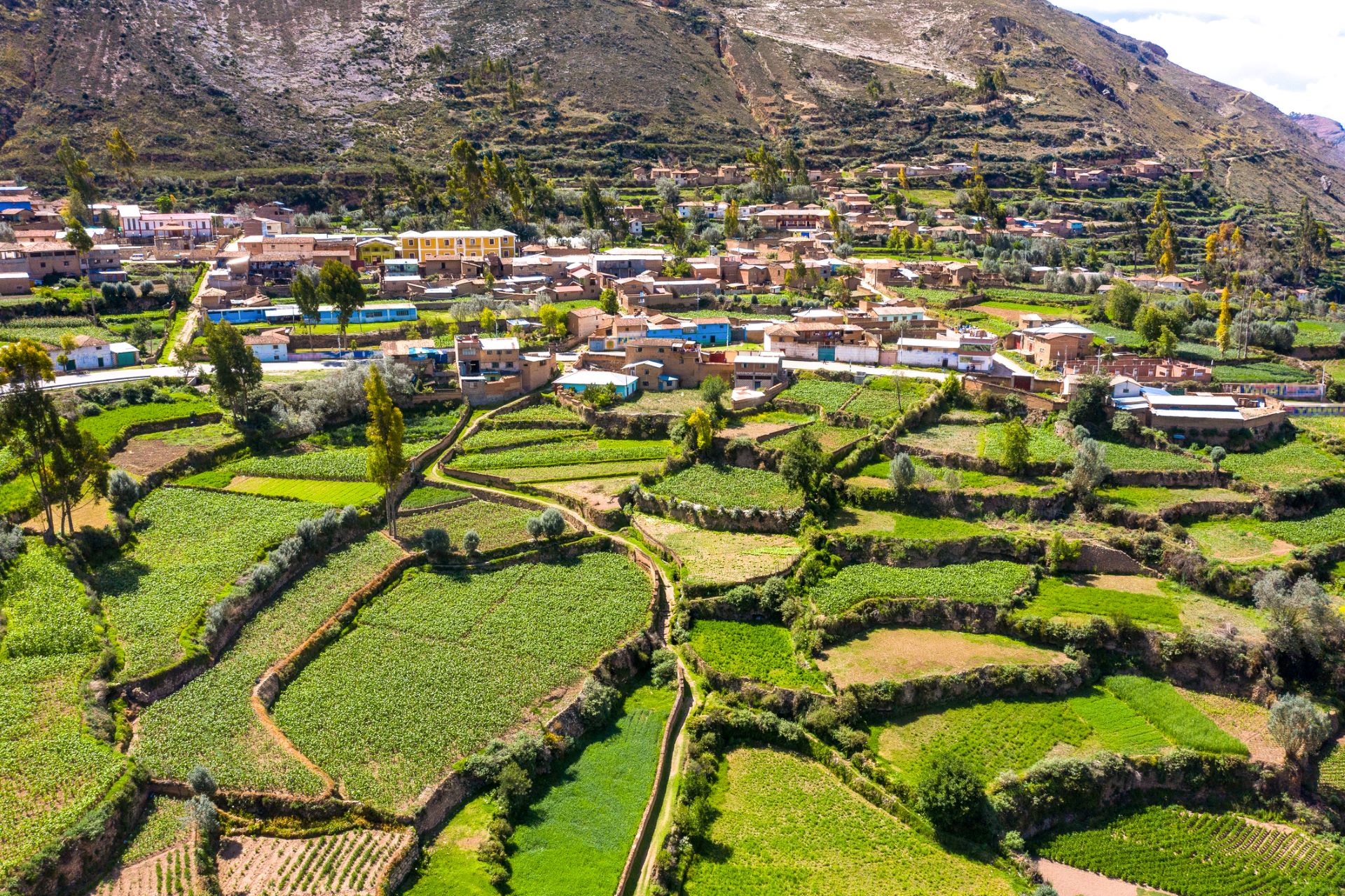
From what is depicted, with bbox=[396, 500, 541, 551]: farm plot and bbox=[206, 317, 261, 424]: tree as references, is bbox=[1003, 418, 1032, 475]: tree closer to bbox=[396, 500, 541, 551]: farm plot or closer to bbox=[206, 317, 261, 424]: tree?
bbox=[396, 500, 541, 551]: farm plot

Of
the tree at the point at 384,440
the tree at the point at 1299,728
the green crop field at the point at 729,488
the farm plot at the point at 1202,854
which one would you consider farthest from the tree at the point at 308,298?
the tree at the point at 1299,728

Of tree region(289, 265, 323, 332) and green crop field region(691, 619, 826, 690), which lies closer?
green crop field region(691, 619, 826, 690)

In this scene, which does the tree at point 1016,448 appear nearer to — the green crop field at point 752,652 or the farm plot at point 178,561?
the green crop field at point 752,652

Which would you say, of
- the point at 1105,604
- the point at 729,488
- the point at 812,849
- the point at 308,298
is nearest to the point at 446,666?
the point at 812,849

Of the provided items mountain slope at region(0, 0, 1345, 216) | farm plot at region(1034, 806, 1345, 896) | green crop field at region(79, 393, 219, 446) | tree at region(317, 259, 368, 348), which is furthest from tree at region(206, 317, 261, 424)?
mountain slope at region(0, 0, 1345, 216)

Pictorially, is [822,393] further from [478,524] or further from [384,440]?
[384,440]
